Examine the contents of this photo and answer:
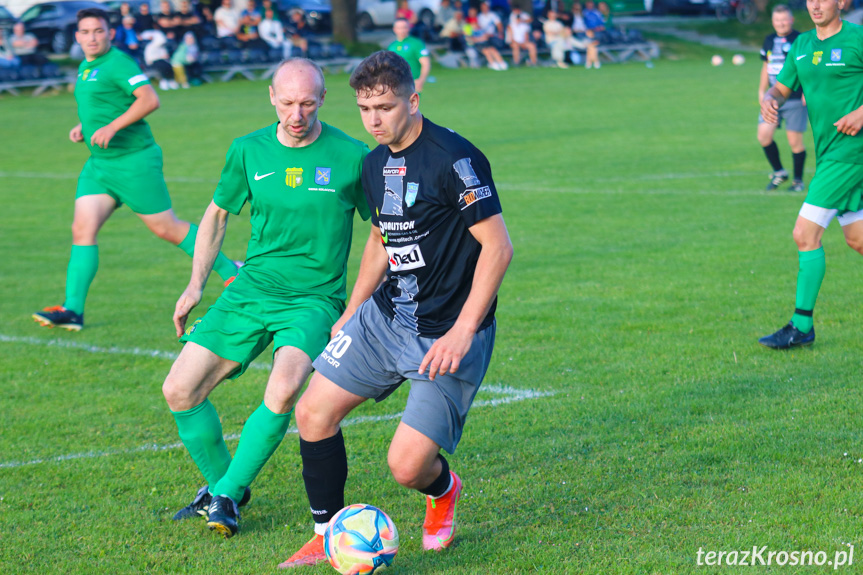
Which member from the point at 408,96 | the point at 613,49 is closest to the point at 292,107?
the point at 408,96

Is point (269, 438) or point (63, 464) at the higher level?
point (269, 438)

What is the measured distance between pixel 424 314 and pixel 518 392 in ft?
7.32

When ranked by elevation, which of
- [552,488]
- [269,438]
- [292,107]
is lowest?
[552,488]

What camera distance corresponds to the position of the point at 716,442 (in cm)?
508

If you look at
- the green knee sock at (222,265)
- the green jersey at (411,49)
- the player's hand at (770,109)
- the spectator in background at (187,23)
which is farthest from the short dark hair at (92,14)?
the spectator in background at (187,23)

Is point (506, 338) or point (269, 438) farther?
point (506, 338)

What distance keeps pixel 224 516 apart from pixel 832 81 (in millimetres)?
5041

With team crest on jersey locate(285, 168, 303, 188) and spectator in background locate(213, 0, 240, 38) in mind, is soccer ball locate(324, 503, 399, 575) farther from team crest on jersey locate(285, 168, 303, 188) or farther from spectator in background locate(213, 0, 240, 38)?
spectator in background locate(213, 0, 240, 38)

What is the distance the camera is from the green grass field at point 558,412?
13.7 ft

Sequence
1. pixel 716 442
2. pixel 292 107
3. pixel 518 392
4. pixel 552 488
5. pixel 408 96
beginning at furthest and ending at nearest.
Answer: pixel 518 392 → pixel 716 442 → pixel 552 488 → pixel 292 107 → pixel 408 96

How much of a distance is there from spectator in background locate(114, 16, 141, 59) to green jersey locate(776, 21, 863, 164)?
2666 centimetres

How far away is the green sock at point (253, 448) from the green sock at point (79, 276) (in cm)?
425

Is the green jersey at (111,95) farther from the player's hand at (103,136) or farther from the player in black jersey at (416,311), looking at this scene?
the player in black jersey at (416,311)

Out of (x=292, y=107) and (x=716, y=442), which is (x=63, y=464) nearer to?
(x=292, y=107)
